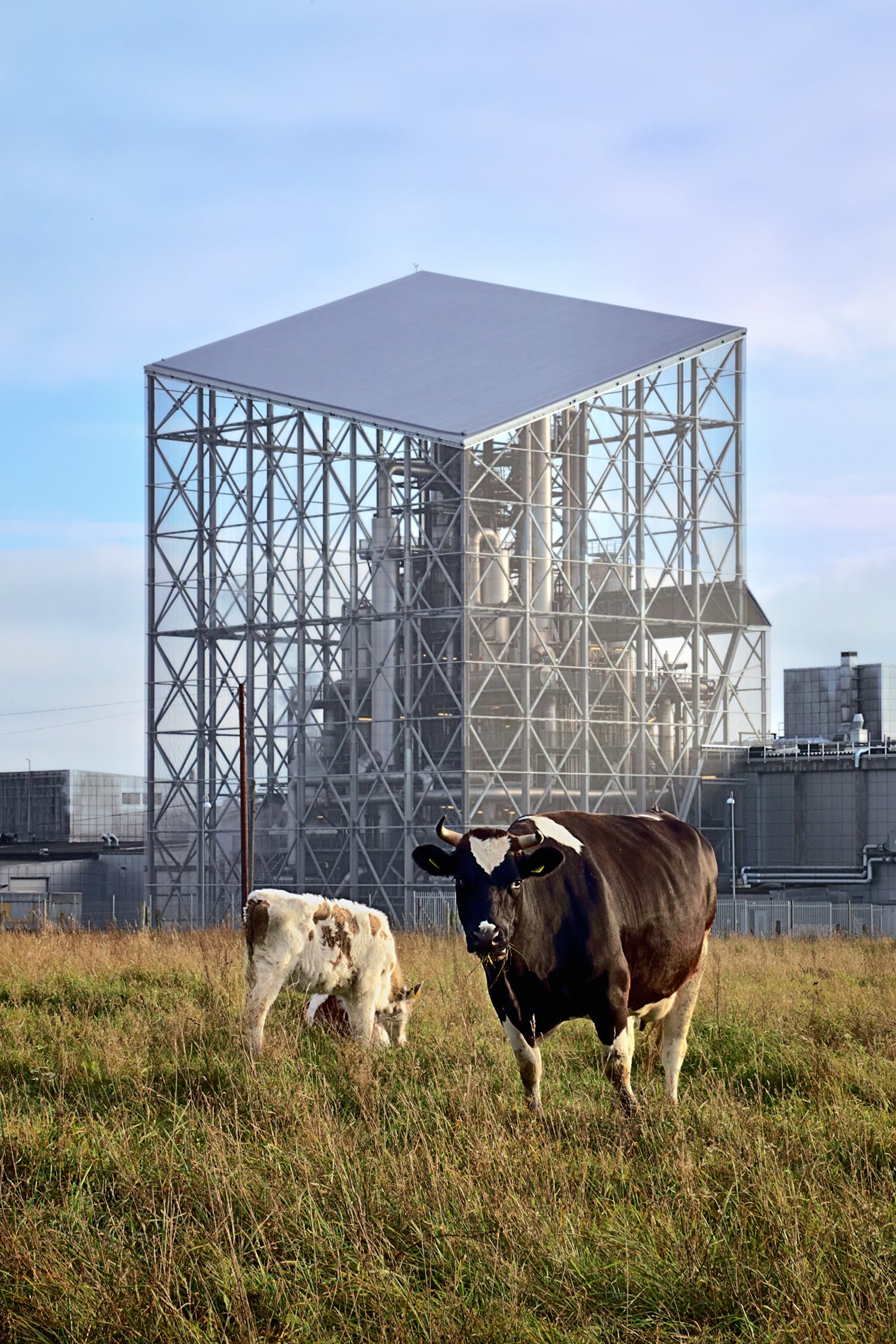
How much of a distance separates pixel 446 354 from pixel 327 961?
35276 mm

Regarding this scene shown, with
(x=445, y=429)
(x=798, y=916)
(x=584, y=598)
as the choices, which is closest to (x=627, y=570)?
(x=584, y=598)

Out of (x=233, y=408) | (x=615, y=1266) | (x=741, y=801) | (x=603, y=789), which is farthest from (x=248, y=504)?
(x=615, y=1266)

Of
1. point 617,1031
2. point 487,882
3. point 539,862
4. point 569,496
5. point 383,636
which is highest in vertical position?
point 569,496

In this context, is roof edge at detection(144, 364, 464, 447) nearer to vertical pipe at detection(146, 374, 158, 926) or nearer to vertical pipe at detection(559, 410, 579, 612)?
vertical pipe at detection(146, 374, 158, 926)

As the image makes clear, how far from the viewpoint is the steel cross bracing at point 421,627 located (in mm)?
41719

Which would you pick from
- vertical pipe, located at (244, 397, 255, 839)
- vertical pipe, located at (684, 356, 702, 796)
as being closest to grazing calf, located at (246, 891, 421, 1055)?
vertical pipe, located at (244, 397, 255, 839)

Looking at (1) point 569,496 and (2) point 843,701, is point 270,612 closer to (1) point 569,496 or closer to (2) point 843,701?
(1) point 569,496

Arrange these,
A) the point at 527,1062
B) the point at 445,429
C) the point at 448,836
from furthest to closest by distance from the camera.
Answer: the point at 445,429, the point at 448,836, the point at 527,1062

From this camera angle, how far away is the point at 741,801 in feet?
153

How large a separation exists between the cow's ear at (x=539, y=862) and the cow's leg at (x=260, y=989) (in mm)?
3740

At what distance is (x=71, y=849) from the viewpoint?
59.6m

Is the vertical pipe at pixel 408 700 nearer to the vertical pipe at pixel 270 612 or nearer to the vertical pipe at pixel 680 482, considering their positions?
the vertical pipe at pixel 270 612

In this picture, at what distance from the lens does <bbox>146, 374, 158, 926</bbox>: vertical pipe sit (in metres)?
47.2

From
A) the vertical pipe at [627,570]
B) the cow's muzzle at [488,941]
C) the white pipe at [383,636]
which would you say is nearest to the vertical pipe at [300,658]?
the white pipe at [383,636]
